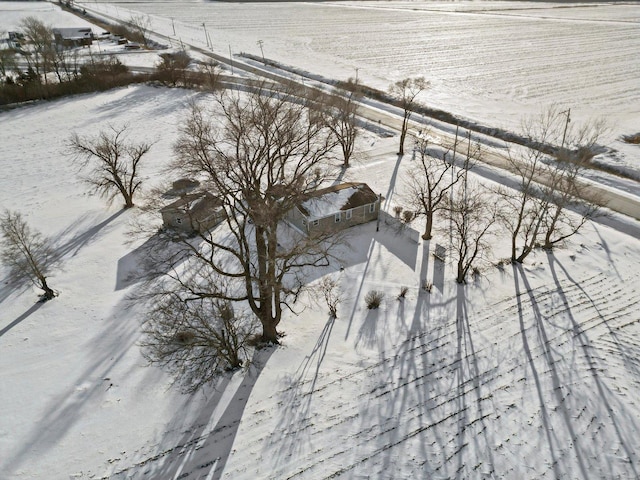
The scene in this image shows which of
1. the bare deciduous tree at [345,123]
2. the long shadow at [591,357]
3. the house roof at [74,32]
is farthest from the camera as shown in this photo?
the house roof at [74,32]

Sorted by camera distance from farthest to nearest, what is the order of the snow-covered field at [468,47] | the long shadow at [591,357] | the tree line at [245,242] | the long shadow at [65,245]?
the snow-covered field at [468,47] → the long shadow at [65,245] → the tree line at [245,242] → the long shadow at [591,357]

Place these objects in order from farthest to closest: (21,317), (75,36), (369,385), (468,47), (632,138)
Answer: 1. (468,47)
2. (75,36)
3. (632,138)
4. (21,317)
5. (369,385)

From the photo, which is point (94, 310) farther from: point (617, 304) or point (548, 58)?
point (548, 58)

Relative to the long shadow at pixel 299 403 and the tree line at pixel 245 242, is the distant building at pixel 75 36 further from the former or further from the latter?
the long shadow at pixel 299 403

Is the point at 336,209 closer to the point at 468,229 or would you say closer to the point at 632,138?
the point at 468,229

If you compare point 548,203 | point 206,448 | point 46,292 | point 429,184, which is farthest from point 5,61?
point 548,203

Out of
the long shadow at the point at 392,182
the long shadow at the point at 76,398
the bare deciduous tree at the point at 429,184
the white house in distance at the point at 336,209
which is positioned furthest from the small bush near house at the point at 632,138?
the long shadow at the point at 76,398

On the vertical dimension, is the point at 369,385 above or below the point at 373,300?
below

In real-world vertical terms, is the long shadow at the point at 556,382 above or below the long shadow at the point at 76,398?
below
